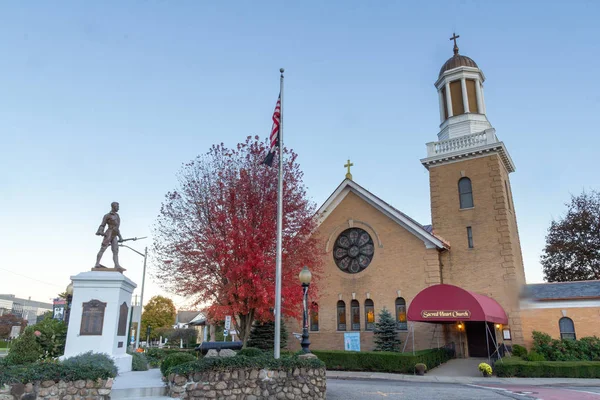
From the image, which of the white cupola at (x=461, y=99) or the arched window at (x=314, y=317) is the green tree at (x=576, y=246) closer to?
the white cupola at (x=461, y=99)

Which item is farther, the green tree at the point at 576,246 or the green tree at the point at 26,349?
the green tree at the point at 576,246

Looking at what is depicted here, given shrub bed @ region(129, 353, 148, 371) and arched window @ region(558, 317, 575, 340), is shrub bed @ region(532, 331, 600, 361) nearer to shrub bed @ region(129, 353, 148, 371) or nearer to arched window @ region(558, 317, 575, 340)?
arched window @ region(558, 317, 575, 340)

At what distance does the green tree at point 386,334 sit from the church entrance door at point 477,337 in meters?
4.26

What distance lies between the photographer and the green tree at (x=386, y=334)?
25.2 metres

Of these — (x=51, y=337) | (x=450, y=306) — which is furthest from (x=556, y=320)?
(x=51, y=337)

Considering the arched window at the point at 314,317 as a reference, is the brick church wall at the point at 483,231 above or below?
above

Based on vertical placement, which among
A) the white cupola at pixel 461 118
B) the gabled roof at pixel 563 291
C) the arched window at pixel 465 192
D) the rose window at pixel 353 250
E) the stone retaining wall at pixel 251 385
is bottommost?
the stone retaining wall at pixel 251 385

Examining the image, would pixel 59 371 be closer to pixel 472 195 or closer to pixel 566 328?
pixel 566 328

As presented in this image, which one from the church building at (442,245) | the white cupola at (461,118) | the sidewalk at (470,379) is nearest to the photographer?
the sidewalk at (470,379)

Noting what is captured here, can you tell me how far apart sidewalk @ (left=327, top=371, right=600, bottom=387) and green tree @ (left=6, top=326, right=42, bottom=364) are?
12740mm

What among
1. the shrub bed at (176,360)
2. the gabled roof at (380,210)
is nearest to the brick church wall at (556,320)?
the gabled roof at (380,210)

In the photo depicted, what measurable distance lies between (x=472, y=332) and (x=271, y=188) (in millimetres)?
15236

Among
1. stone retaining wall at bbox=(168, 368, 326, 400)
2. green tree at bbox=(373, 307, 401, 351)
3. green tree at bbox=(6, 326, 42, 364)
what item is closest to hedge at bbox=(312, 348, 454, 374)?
green tree at bbox=(373, 307, 401, 351)

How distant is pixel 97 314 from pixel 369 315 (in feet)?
60.5
